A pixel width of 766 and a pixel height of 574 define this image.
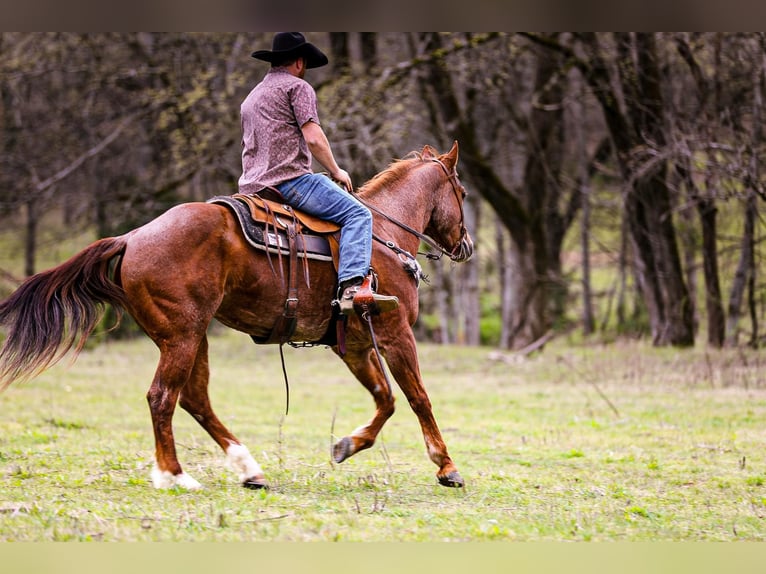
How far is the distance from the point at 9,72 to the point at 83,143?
8.30 feet

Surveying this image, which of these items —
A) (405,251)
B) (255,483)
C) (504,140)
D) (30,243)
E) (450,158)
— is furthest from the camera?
(30,243)

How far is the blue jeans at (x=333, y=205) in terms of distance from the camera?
6.89 metres

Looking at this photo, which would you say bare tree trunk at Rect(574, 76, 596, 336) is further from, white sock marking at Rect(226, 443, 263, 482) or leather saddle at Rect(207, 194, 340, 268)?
white sock marking at Rect(226, 443, 263, 482)

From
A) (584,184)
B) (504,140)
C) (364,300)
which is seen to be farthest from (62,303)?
(504,140)

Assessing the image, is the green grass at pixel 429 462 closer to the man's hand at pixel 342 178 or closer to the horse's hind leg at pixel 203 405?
the horse's hind leg at pixel 203 405

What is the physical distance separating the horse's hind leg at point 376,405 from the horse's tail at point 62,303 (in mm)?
1889

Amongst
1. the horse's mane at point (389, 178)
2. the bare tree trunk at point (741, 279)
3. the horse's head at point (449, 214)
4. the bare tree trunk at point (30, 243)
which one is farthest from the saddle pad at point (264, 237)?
the bare tree trunk at point (30, 243)

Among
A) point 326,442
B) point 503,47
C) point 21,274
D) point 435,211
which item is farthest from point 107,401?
point 21,274

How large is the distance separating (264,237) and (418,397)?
1.64m

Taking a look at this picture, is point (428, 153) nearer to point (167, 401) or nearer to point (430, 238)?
point (430, 238)

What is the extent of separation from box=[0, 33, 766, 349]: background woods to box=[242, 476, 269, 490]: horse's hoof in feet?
31.8

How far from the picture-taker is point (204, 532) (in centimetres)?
518

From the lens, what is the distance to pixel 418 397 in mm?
7055

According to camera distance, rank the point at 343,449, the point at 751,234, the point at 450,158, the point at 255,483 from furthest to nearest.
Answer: the point at 751,234
the point at 450,158
the point at 343,449
the point at 255,483
